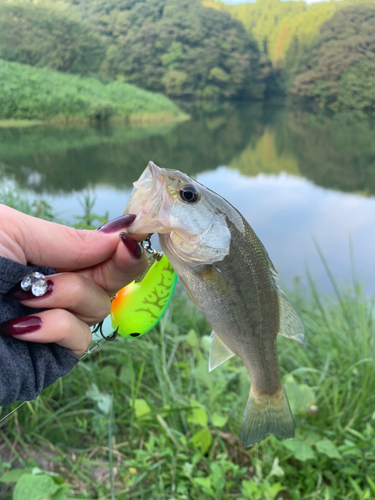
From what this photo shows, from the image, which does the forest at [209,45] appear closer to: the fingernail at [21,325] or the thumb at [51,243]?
the thumb at [51,243]

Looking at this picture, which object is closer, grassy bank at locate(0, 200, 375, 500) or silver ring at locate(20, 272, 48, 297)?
silver ring at locate(20, 272, 48, 297)

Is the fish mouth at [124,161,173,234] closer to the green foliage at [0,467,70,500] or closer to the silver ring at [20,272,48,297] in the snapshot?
the silver ring at [20,272,48,297]

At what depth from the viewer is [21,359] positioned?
0.64 metres

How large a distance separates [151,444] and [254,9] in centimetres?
1006

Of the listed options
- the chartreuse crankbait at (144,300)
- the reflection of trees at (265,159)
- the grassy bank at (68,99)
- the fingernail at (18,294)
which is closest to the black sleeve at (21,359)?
the fingernail at (18,294)

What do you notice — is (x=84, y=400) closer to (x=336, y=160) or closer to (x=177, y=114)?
(x=177, y=114)

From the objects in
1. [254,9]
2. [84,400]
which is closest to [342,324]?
[84,400]

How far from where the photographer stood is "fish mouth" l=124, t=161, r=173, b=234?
2.24ft

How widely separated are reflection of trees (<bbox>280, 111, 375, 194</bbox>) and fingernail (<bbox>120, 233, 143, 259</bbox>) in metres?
7.05

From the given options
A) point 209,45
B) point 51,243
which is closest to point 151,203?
point 51,243

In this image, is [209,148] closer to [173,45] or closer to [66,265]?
[173,45]

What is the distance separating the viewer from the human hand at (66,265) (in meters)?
0.65

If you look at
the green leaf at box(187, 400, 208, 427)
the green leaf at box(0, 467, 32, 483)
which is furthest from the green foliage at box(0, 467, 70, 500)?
the green leaf at box(187, 400, 208, 427)

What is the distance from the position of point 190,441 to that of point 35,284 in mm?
1276
